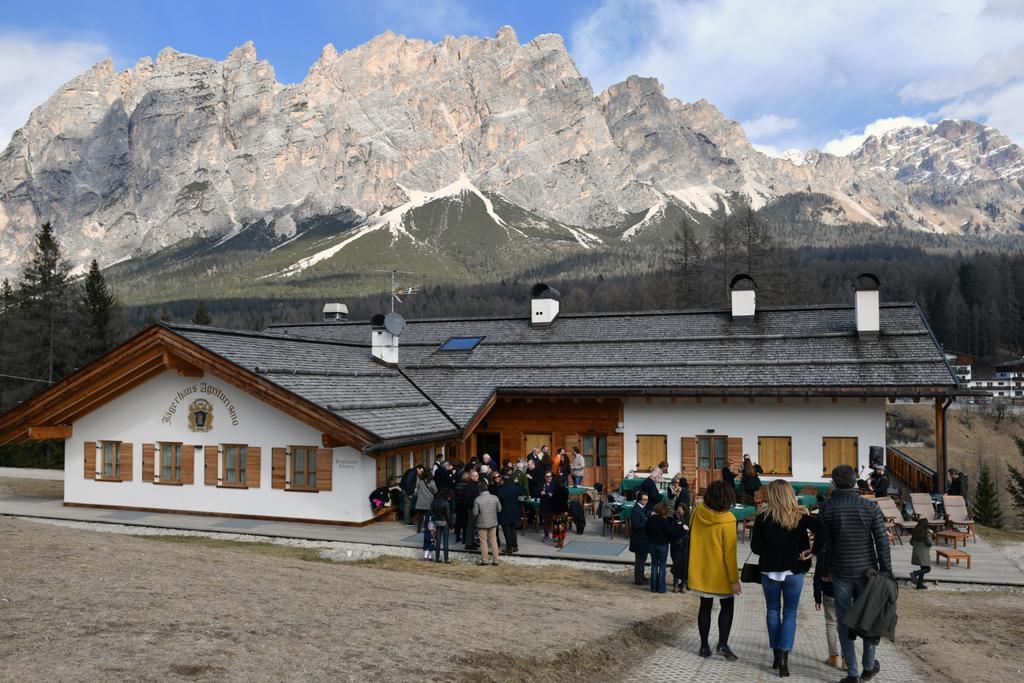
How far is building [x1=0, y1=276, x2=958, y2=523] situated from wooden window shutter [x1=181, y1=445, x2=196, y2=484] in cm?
4

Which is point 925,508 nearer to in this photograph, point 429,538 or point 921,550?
point 921,550

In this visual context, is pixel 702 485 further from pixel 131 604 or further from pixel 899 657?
pixel 131 604

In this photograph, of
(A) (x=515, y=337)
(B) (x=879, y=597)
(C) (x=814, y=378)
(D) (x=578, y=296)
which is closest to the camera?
(B) (x=879, y=597)

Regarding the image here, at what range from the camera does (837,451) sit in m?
21.2

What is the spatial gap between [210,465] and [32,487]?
10.4 m

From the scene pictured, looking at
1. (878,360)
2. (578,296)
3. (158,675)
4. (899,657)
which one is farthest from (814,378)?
(578,296)

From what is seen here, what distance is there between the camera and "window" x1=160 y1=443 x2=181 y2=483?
67.6 ft

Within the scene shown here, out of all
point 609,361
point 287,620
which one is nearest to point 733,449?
point 609,361

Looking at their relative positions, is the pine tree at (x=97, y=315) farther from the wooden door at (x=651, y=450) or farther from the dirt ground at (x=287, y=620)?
the dirt ground at (x=287, y=620)

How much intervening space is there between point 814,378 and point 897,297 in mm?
108277

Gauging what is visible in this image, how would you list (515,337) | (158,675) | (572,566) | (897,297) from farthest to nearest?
(897,297) → (515,337) → (572,566) → (158,675)

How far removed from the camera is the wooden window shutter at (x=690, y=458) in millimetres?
22438

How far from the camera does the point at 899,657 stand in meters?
8.68

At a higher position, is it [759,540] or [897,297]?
[897,297]
